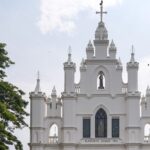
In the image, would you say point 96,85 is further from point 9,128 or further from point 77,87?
point 9,128

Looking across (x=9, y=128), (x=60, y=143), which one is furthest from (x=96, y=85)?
(x=9, y=128)

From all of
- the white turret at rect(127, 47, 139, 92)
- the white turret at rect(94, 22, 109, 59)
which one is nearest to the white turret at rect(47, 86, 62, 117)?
the white turret at rect(94, 22, 109, 59)

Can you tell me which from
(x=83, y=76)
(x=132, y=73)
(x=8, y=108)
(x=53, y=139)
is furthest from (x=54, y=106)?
(x=8, y=108)

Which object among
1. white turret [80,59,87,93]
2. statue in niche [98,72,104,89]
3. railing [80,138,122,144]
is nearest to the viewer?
railing [80,138,122,144]

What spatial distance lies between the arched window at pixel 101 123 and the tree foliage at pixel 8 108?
20.1 meters

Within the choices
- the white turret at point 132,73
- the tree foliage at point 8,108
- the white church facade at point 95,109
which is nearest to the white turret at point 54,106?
the white church facade at point 95,109

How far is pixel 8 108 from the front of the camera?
34969mm

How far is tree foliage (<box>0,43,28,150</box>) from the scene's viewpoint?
33156 millimetres

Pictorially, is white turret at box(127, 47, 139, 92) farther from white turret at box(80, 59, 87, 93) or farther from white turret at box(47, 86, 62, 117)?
white turret at box(47, 86, 62, 117)

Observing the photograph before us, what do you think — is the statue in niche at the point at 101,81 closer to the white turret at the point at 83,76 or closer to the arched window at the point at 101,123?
the white turret at the point at 83,76

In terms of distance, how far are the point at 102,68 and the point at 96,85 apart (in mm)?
1321

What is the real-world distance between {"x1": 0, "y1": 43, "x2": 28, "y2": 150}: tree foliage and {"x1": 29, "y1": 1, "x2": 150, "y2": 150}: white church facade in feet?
64.3

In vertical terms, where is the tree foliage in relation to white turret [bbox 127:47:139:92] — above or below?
below

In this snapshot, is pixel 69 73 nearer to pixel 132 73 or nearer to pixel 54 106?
pixel 54 106
